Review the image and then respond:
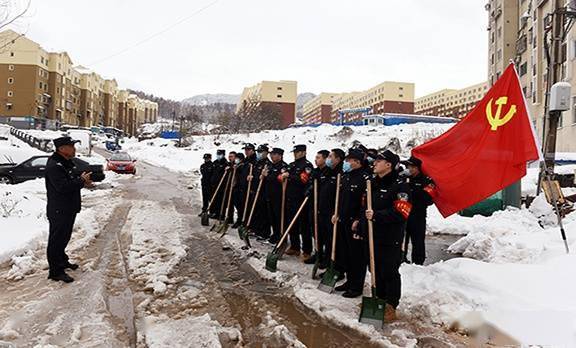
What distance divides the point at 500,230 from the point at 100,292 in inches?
304

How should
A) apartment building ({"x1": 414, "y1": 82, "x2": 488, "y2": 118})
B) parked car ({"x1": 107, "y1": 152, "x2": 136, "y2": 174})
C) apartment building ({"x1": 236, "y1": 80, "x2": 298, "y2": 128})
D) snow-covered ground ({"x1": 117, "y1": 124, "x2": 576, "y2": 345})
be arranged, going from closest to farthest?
snow-covered ground ({"x1": 117, "y1": 124, "x2": 576, "y2": 345}) → parked car ({"x1": 107, "y1": 152, "x2": 136, "y2": 174}) → apartment building ({"x1": 236, "y1": 80, "x2": 298, "y2": 128}) → apartment building ({"x1": 414, "y1": 82, "x2": 488, "y2": 118})

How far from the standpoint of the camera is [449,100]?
104m

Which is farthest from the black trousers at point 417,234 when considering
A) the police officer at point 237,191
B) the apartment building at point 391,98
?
the apartment building at point 391,98

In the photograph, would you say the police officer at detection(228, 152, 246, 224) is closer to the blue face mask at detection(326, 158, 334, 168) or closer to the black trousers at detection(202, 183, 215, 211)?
the black trousers at detection(202, 183, 215, 211)

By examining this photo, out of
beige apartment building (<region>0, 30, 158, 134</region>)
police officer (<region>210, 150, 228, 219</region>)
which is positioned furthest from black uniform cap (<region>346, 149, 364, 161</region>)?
beige apartment building (<region>0, 30, 158, 134</region>)

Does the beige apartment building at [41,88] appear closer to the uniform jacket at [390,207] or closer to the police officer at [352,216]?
the police officer at [352,216]

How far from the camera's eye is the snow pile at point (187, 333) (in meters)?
4.00

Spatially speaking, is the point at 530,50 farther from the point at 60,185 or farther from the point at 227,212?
the point at 60,185

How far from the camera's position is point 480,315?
4617mm

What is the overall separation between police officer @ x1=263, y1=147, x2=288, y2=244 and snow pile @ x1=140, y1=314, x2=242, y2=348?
153 inches

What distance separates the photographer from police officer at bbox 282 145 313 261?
24.3 feet

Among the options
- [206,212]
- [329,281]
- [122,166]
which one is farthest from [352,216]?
[122,166]

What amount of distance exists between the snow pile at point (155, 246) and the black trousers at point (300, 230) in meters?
1.89

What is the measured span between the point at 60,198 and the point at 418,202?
509 centimetres
